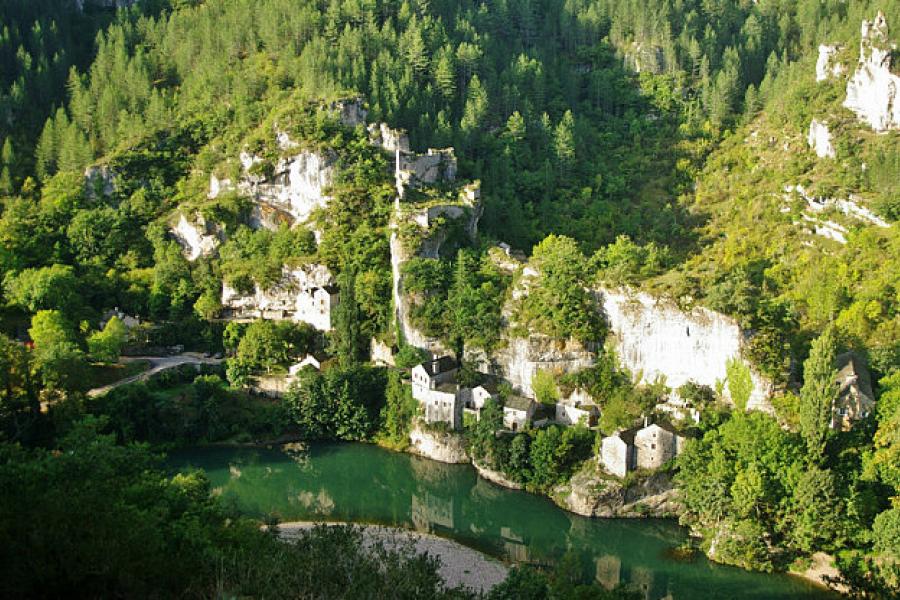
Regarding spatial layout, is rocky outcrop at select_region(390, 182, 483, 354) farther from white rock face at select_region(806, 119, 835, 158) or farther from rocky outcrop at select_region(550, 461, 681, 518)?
white rock face at select_region(806, 119, 835, 158)

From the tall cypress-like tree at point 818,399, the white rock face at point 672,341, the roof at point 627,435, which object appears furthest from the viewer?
the white rock face at point 672,341

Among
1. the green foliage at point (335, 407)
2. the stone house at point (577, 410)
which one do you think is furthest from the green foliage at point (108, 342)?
the stone house at point (577, 410)

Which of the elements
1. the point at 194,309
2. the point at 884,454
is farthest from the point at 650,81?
the point at 884,454

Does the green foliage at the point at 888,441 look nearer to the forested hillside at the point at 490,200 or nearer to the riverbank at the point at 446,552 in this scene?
the forested hillside at the point at 490,200

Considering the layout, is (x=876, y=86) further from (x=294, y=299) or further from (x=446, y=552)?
(x=446, y=552)

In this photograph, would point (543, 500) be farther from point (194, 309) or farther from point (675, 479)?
point (194, 309)
